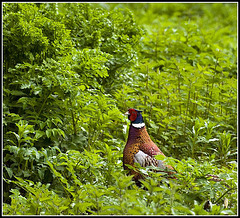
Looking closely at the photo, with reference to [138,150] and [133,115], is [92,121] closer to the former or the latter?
[133,115]

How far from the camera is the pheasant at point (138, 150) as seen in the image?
3.22 metres

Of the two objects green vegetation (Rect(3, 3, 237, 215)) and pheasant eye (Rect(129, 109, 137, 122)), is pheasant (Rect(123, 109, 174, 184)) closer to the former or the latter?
pheasant eye (Rect(129, 109, 137, 122))

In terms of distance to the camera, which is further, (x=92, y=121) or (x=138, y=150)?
(x=92, y=121)

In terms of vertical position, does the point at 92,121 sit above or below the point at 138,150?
above

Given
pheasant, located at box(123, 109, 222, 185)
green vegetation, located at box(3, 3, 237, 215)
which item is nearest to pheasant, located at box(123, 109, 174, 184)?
pheasant, located at box(123, 109, 222, 185)

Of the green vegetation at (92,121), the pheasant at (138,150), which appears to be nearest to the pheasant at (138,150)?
the pheasant at (138,150)

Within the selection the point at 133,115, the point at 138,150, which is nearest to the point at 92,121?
the point at 133,115

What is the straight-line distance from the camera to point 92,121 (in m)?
3.76

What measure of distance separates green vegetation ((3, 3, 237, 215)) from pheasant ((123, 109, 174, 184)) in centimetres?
11

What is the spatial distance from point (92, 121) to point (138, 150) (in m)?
0.66

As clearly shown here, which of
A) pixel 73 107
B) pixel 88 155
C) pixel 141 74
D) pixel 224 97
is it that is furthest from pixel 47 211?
pixel 224 97

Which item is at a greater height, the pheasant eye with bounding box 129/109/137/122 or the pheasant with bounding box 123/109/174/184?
the pheasant eye with bounding box 129/109/137/122

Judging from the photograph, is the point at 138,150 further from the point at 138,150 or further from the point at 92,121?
the point at 92,121

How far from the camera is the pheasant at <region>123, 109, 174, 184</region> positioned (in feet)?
10.6
